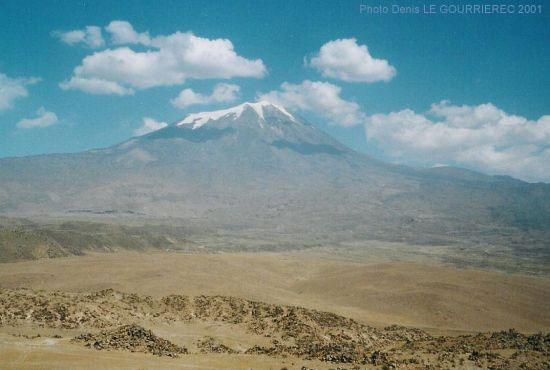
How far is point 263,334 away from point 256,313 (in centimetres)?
391

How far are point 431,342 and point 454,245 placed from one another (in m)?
165

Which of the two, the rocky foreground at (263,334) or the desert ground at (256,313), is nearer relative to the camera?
the desert ground at (256,313)

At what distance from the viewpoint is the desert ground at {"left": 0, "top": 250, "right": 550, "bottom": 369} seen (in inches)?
898

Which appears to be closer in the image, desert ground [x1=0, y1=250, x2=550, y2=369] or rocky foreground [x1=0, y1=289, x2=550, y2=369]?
desert ground [x1=0, y1=250, x2=550, y2=369]

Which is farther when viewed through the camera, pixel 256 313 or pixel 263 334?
pixel 256 313

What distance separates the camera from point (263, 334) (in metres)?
31.6

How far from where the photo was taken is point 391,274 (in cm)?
7044

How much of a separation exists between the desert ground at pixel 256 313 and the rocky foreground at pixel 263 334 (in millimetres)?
127

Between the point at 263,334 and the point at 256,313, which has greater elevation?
the point at 256,313

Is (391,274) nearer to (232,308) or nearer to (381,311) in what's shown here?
(381,311)

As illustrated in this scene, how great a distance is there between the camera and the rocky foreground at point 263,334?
2328cm

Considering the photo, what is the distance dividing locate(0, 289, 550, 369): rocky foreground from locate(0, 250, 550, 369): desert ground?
0.13 meters

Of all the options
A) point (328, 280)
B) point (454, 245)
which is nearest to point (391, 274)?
point (328, 280)

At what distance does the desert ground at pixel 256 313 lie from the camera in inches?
898
